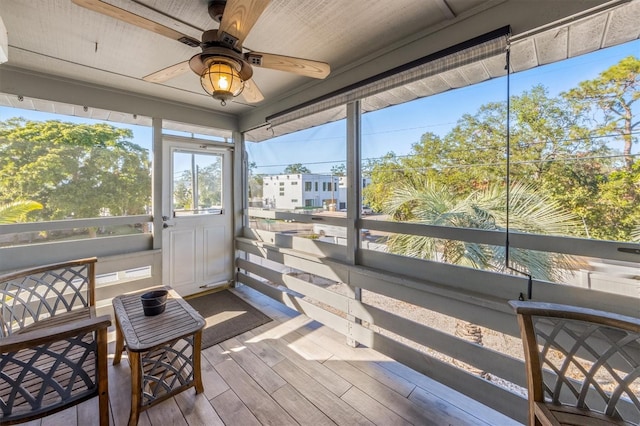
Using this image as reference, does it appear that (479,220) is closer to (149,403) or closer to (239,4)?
(239,4)

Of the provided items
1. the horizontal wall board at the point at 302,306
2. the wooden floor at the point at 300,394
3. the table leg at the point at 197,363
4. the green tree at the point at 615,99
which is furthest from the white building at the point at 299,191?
the green tree at the point at 615,99

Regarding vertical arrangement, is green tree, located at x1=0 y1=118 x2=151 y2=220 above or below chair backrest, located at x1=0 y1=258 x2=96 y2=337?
above

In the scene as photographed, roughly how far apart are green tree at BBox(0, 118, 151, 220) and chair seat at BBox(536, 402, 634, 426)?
3797 mm

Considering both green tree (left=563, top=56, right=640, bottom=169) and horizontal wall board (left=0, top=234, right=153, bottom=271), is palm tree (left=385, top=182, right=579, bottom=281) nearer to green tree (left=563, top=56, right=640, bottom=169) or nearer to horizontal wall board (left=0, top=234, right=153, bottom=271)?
green tree (left=563, top=56, right=640, bottom=169)

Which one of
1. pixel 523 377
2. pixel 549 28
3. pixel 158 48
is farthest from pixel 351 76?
pixel 523 377

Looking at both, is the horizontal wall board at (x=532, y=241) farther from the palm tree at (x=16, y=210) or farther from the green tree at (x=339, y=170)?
the palm tree at (x=16, y=210)

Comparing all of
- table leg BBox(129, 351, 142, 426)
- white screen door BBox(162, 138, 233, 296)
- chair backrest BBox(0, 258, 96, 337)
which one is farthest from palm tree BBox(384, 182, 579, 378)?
white screen door BBox(162, 138, 233, 296)

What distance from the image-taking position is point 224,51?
137cm

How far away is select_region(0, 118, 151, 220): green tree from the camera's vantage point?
2473 mm

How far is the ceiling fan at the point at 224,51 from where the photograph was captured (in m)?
1.17

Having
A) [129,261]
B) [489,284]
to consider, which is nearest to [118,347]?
[129,261]

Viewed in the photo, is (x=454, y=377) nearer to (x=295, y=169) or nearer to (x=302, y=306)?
(x=302, y=306)

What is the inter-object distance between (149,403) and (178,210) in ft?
7.85

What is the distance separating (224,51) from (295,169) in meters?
1.84
